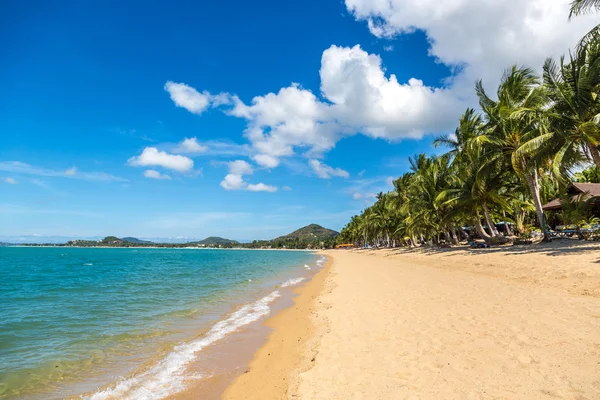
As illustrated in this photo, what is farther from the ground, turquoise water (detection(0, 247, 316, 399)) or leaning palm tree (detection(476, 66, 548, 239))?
leaning palm tree (detection(476, 66, 548, 239))

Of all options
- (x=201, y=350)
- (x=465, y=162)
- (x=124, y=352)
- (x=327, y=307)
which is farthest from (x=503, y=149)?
(x=124, y=352)

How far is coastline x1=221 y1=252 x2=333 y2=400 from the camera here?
15.8 ft

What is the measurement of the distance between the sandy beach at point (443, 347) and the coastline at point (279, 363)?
1.0 inches

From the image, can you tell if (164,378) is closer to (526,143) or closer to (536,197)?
(526,143)

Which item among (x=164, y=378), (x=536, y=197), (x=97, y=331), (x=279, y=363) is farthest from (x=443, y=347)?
(x=536, y=197)

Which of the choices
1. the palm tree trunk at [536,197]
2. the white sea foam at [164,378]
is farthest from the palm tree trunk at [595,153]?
the white sea foam at [164,378]

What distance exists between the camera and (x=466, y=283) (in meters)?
12.2

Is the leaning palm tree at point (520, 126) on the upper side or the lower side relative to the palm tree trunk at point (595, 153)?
upper

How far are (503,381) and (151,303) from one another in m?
13.4

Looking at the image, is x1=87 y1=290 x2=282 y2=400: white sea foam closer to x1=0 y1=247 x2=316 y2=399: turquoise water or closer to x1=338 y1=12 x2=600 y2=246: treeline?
x1=0 y1=247 x2=316 y2=399: turquoise water

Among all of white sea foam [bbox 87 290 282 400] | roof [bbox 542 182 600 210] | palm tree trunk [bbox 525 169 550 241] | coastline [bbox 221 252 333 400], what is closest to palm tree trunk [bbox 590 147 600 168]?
palm tree trunk [bbox 525 169 550 241]

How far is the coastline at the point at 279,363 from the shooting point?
15.8ft

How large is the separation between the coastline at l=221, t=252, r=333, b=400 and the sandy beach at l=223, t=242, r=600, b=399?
3 centimetres

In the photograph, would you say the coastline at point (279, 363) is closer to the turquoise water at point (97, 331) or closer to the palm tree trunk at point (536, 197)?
the turquoise water at point (97, 331)
